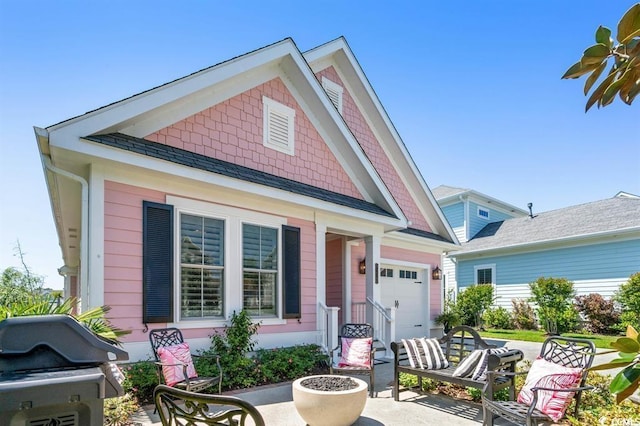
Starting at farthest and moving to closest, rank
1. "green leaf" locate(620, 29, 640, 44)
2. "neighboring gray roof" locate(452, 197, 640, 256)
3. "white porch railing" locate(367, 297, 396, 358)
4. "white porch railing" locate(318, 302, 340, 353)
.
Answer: "neighboring gray roof" locate(452, 197, 640, 256) < "white porch railing" locate(367, 297, 396, 358) < "white porch railing" locate(318, 302, 340, 353) < "green leaf" locate(620, 29, 640, 44)

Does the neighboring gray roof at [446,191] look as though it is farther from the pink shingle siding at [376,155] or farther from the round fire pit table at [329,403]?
the round fire pit table at [329,403]

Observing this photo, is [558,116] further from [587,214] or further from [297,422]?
[587,214]

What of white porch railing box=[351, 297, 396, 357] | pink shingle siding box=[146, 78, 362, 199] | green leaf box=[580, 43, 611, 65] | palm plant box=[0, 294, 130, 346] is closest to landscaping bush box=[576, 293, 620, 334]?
white porch railing box=[351, 297, 396, 357]

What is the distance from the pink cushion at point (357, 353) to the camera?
6.44 m

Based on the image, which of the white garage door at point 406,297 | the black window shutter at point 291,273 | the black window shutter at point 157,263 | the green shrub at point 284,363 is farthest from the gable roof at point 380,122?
the green shrub at point 284,363

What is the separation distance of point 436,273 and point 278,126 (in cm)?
680

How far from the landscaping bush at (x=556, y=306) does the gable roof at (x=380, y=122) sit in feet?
14.6

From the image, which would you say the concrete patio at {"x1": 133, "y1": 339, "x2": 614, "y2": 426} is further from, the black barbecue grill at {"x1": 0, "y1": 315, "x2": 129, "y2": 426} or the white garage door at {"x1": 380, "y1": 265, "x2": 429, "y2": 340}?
A: the white garage door at {"x1": 380, "y1": 265, "x2": 429, "y2": 340}

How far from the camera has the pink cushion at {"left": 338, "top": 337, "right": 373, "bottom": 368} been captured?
6.44 meters

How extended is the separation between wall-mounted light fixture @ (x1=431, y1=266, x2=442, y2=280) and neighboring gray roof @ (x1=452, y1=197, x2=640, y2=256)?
6.41 metres

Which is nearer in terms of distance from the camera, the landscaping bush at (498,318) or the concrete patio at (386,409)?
the concrete patio at (386,409)

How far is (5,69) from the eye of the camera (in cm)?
658

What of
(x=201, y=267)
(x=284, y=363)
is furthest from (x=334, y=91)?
(x=284, y=363)

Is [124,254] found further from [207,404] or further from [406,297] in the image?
[406,297]
